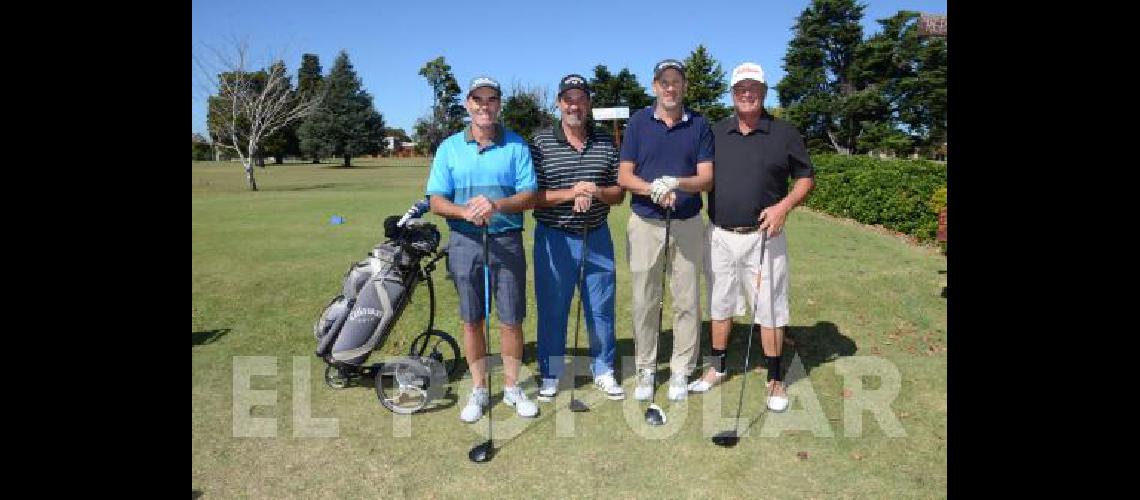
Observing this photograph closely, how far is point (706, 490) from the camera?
3.35 m

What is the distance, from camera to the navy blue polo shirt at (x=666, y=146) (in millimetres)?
4281

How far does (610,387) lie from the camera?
15.3ft

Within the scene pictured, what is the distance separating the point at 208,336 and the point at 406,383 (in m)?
2.90

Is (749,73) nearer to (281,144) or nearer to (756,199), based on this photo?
(756,199)

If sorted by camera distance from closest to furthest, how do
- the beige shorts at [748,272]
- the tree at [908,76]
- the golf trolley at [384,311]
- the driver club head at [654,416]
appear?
the driver club head at [654,416] < the golf trolley at [384,311] < the beige shorts at [748,272] < the tree at [908,76]

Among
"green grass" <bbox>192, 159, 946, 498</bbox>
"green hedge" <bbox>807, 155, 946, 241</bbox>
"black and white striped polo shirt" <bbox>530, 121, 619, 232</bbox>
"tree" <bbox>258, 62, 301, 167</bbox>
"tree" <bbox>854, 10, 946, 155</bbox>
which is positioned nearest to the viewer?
"green grass" <bbox>192, 159, 946, 498</bbox>

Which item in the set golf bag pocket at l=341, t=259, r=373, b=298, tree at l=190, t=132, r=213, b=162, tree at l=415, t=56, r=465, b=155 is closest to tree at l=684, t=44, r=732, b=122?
tree at l=415, t=56, r=465, b=155

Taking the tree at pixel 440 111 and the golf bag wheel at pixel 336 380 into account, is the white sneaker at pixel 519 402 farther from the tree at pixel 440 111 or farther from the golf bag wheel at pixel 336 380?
the tree at pixel 440 111

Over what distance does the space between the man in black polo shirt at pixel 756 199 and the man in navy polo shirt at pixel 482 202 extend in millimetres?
1321

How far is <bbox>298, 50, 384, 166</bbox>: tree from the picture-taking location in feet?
215

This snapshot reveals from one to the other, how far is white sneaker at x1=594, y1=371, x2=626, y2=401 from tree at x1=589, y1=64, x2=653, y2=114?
52.0 metres

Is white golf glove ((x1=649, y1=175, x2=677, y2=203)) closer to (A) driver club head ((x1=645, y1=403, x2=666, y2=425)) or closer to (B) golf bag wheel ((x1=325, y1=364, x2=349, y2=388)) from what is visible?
(A) driver club head ((x1=645, y1=403, x2=666, y2=425))

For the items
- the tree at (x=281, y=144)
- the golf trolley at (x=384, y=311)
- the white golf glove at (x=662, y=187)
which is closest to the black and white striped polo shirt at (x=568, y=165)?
the white golf glove at (x=662, y=187)

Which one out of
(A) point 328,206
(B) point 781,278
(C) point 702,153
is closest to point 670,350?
(B) point 781,278
